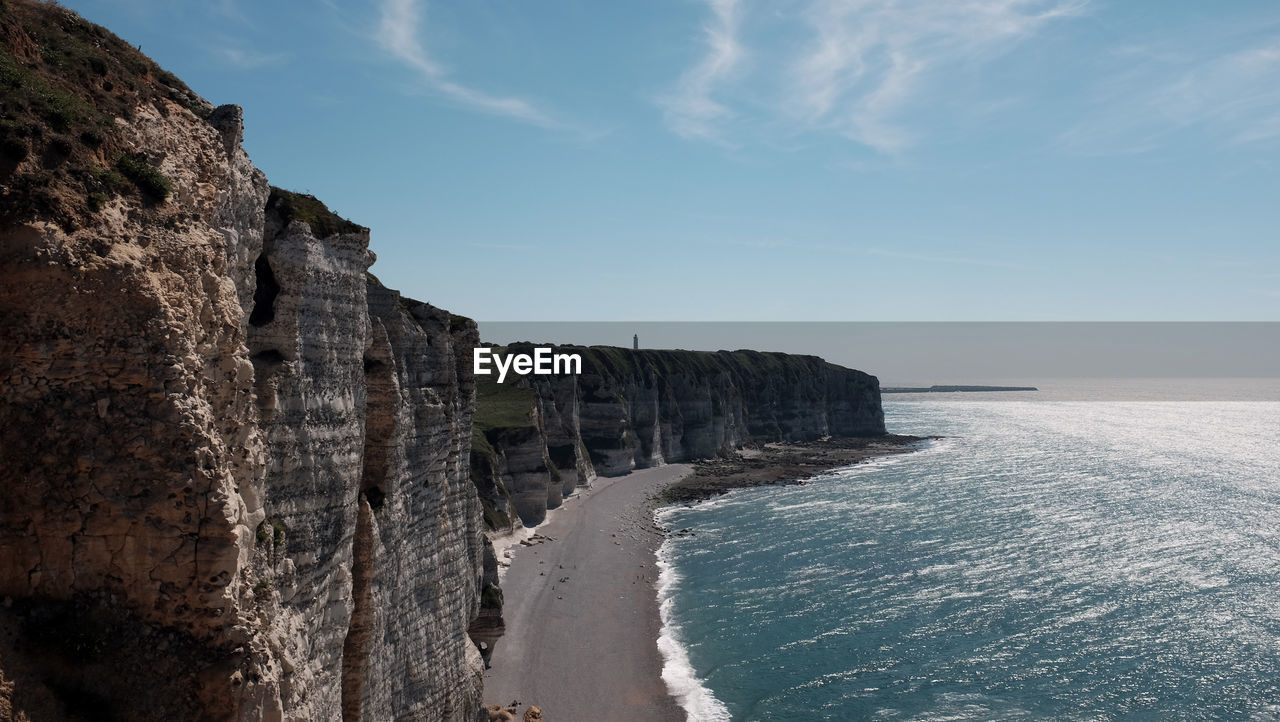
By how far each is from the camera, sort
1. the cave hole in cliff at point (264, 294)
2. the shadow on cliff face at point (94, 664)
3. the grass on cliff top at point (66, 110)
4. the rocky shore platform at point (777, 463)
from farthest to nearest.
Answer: the rocky shore platform at point (777, 463)
the cave hole in cliff at point (264, 294)
the grass on cliff top at point (66, 110)
the shadow on cliff face at point (94, 664)

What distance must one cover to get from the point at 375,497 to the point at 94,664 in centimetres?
1362

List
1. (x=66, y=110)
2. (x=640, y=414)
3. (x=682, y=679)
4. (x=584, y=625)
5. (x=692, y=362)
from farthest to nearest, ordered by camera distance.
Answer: (x=692, y=362), (x=640, y=414), (x=584, y=625), (x=682, y=679), (x=66, y=110)

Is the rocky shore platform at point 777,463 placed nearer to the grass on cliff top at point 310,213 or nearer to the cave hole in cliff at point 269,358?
the grass on cliff top at point 310,213

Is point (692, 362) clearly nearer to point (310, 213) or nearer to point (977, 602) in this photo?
point (977, 602)

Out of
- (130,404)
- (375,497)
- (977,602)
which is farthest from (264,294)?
(977,602)

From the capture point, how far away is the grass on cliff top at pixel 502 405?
78.5 m

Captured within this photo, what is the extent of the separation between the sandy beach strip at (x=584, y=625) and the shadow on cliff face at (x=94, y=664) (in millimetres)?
32652

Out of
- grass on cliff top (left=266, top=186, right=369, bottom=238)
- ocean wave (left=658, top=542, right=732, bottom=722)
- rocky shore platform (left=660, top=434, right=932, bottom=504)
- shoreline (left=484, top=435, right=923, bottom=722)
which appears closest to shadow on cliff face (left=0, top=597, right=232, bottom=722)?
grass on cliff top (left=266, top=186, right=369, bottom=238)

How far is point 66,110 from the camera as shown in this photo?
38.1 feet

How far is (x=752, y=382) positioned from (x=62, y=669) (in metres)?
156

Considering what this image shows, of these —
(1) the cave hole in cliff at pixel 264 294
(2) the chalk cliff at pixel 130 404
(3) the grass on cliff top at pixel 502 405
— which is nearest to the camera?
(2) the chalk cliff at pixel 130 404

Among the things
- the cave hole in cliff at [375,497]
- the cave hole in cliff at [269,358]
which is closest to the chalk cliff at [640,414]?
the cave hole in cliff at [375,497]

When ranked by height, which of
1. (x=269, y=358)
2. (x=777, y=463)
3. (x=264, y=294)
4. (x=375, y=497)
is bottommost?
(x=777, y=463)

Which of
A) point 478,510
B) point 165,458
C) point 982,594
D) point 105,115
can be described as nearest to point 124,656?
point 165,458
